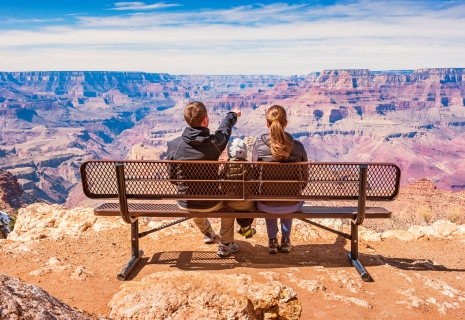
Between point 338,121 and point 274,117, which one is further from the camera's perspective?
point 338,121

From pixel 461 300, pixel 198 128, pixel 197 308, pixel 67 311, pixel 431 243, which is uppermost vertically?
pixel 198 128

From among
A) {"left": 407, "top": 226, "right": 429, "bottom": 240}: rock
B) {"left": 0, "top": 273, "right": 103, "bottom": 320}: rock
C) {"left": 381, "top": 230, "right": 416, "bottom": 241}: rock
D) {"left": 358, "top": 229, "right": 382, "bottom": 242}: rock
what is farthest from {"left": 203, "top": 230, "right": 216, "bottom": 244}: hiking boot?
{"left": 0, "top": 273, "right": 103, "bottom": 320}: rock

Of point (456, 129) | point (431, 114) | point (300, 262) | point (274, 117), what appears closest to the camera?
point (274, 117)

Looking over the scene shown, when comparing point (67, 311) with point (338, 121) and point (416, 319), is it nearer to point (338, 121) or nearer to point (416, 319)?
point (416, 319)

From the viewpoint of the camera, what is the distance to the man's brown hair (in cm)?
418

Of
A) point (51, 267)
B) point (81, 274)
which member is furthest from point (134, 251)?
point (51, 267)

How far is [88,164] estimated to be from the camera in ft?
14.1

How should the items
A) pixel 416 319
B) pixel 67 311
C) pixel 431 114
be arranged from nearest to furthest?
pixel 67 311 → pixel 416 319 → pixel 431 114

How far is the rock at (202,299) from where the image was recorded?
7.64ft

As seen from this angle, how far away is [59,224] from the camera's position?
6820mm

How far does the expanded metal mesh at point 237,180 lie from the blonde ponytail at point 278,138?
5.3 inches

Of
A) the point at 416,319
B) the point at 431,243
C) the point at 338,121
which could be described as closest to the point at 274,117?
the point at 416,319

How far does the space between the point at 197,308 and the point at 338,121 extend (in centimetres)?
19109

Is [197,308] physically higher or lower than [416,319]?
higher
